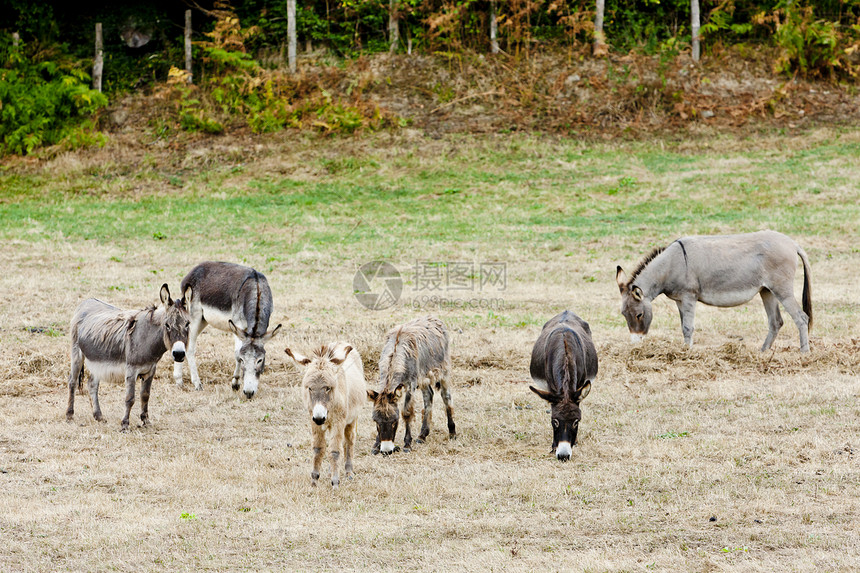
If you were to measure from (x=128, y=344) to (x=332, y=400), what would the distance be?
3529mm

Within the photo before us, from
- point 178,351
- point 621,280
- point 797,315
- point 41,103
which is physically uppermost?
point 41,103

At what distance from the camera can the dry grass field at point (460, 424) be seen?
21.1 feet

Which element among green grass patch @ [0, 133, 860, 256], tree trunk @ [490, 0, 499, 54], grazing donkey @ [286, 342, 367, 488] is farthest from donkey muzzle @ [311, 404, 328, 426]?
tree trunk @ [490, 0, 499, 54]

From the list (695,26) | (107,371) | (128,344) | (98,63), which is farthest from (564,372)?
(98,63)

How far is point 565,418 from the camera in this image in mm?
8500

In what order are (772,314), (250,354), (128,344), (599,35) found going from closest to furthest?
(128,344) → (250,354) → (772,314) → (599,35)

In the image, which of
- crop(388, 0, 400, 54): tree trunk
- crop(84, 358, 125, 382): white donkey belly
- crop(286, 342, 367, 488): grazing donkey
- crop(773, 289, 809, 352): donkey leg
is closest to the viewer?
crop(286, 342, 367, 488): grazing donkey

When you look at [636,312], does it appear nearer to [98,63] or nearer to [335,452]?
[335,452]

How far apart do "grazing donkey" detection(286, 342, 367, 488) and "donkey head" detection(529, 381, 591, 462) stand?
74.3 inches

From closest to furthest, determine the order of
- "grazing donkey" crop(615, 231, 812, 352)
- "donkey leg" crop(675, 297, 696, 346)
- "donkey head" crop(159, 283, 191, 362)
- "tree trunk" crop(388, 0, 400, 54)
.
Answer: "donkey head" crop(159, 283, 191, 362)
"donkey leg" crop(675, 297, 696, 346)
"grazing donkey" crop(615, 231, 812, 352)
"tree trunk" crop(388, 0, 400, 54)

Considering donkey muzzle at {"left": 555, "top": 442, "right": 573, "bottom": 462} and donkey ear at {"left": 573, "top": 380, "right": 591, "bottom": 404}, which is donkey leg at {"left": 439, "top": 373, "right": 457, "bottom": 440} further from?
donkey ear at {"left": 573, "top": 380, "right": 591, "bottom": 404}

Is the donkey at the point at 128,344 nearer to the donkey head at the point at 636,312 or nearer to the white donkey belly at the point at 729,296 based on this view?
the donkey head at the point at 636,312

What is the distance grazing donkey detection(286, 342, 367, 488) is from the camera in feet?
25.0

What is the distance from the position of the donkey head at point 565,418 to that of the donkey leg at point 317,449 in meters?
2.21
